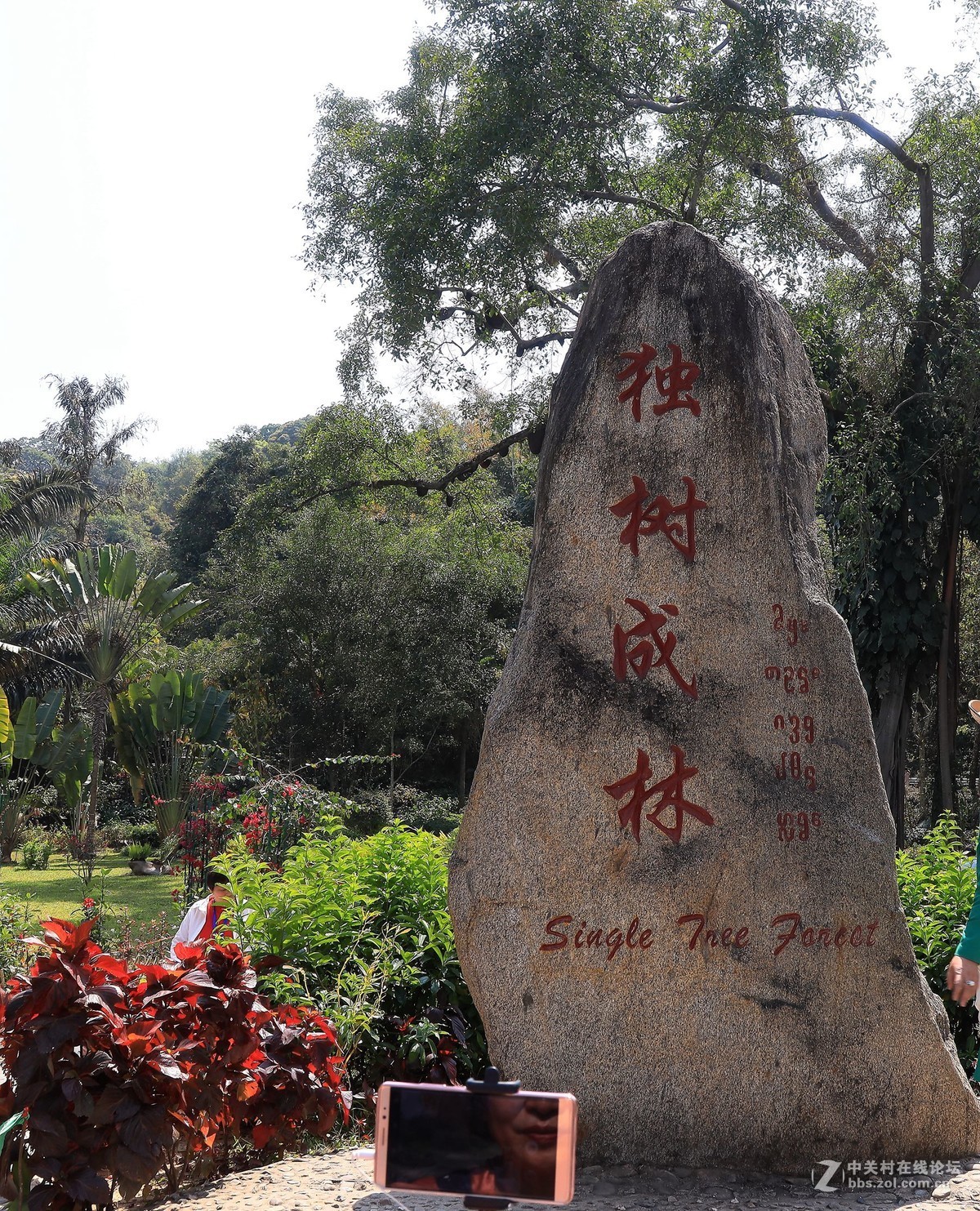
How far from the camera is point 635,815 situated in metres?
3.97

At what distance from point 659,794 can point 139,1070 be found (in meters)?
1.89

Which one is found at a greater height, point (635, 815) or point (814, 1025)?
point (635, 815)

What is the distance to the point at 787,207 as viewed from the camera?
11398 millimetres

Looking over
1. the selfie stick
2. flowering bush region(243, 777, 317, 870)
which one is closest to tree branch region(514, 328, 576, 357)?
flowering bush region(243, 777, 317, 870)

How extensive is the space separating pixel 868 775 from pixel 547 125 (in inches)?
310

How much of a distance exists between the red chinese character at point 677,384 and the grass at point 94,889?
25.6ft

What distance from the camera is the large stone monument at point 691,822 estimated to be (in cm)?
385

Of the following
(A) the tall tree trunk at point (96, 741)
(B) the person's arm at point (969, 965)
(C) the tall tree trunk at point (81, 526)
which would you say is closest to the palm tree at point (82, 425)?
(C) the tall tree trunk at point (81, 526)

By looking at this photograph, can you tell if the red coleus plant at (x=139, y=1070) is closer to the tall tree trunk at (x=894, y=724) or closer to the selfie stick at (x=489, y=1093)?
the selfie stick at (x=489, y=1093)

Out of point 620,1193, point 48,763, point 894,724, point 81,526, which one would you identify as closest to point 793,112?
point 894,724

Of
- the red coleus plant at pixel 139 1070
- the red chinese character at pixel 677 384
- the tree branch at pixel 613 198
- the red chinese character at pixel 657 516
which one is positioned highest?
the tree branch at pixel 613 198

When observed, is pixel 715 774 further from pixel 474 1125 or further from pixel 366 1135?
pixel 474 1125

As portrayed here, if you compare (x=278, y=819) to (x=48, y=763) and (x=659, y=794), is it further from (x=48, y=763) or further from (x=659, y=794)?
(x=48, y=763)

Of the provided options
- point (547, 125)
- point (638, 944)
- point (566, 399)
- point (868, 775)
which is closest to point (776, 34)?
point (547, 125)
